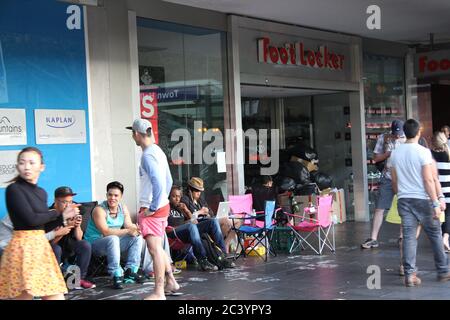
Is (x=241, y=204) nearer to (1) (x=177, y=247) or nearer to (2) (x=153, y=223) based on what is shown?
(1) (x=177, y=247)

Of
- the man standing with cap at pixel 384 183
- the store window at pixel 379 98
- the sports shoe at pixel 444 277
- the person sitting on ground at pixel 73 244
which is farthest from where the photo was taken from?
the store window at pixel 379 98

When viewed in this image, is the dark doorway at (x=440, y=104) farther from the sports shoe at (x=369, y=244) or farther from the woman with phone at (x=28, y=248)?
the woman with phone at (x=28, y=248)

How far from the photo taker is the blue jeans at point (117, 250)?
26.9ft

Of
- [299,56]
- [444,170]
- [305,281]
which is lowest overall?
[305,281]

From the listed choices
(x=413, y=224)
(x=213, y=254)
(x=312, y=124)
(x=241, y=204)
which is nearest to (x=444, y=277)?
(x=413, y=224)

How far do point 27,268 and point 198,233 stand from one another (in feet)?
12.9

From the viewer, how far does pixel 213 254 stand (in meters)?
9.24

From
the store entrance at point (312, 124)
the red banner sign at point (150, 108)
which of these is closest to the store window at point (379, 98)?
the store entrance at point (312, 124)

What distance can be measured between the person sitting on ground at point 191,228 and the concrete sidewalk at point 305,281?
22 centimetres

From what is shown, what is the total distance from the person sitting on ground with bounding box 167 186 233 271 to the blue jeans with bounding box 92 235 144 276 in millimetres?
666

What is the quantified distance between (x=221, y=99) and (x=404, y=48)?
20.8 feet

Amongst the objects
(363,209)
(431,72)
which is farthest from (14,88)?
(431,72)
